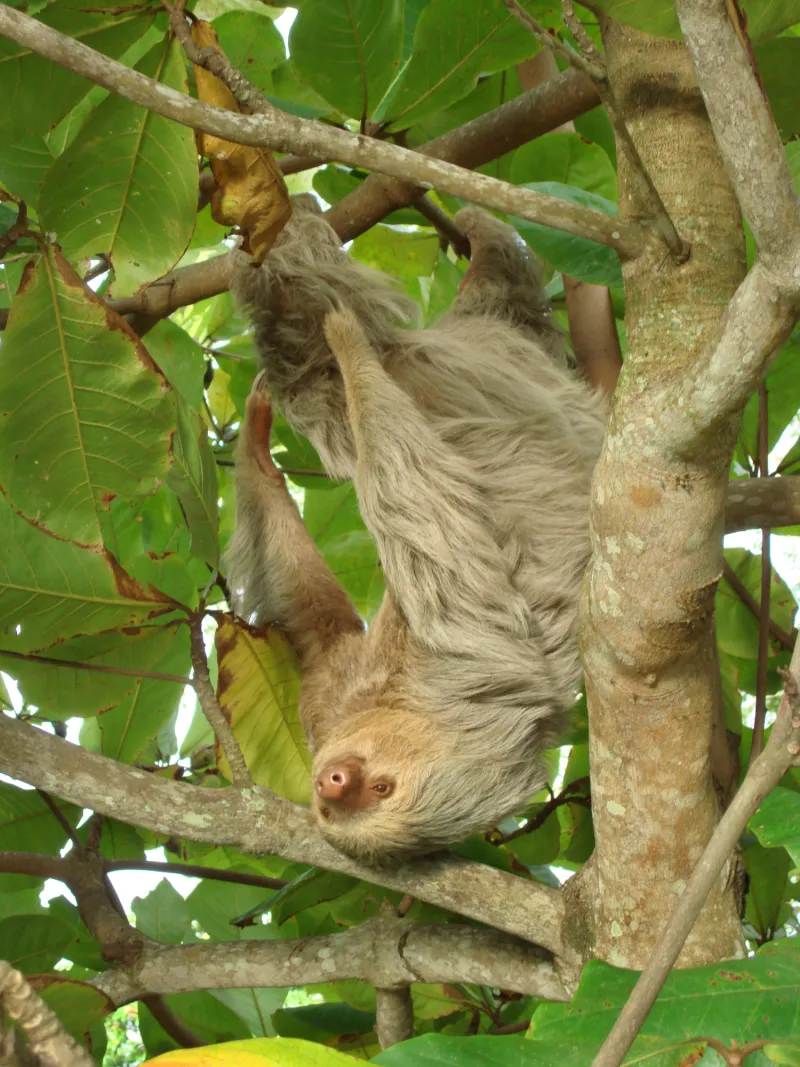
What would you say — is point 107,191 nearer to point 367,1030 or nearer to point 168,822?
point 168,822

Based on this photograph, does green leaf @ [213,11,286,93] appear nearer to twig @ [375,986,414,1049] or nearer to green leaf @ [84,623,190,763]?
green leaf @ [84,623,190,763]

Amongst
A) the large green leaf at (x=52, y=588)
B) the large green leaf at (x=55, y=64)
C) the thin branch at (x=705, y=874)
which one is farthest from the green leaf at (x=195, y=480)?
the thin branch at (x=705, y=874)

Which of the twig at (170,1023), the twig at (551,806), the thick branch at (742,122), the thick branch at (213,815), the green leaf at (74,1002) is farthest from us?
the twig at (551,806)

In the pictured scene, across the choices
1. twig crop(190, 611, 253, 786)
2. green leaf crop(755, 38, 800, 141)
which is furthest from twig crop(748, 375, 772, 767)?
twig crop(190, 611, 253, 786)

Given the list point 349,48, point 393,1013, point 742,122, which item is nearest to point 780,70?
point 349,48

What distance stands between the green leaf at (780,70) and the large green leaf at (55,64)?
131cm

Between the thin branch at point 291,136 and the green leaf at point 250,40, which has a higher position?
the green leaf at point 250,40

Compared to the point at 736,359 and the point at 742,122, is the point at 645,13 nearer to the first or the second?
the point at 742,122

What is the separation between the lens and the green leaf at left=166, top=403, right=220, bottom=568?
2691 millimetres

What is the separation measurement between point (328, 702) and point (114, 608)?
0.91 metres

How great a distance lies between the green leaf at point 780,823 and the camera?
1723 millimetres

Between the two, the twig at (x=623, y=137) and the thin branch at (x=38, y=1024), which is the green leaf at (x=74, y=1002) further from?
the twig at (x=623, y=137)

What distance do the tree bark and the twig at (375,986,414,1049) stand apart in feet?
2.30

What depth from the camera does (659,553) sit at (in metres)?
1.78
